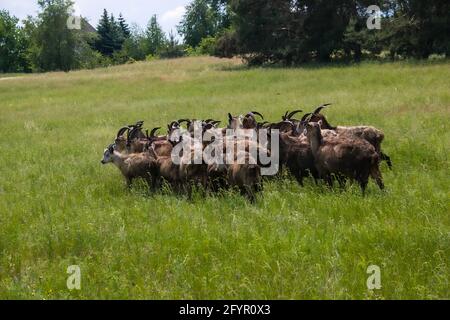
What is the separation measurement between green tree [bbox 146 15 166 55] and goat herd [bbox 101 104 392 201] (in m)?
107

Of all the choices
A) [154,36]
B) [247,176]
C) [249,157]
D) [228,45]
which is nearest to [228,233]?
[247,176]

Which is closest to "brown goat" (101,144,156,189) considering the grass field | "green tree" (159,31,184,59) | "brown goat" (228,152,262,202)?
the grass field

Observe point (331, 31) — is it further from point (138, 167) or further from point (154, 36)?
point (154, 36)

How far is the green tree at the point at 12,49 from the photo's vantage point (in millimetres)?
96500

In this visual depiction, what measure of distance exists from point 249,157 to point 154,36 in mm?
113501

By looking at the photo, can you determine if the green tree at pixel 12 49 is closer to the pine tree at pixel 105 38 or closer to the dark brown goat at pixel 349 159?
the pine tree at pixel 105 38

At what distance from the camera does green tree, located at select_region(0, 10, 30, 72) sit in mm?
96500

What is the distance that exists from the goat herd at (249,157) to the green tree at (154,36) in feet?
351

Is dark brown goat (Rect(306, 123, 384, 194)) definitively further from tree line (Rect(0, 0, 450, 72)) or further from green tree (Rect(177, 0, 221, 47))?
green tree (Rect(177, 0, 221, 47))

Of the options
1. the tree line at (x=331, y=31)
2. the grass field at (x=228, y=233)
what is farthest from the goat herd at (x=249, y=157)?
the tree line at (x=331, y=31)

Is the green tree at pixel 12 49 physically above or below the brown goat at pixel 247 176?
above

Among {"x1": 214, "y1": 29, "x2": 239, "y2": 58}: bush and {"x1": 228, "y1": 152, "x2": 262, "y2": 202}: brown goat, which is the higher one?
{"x1": 214, "y1": 29, "x2": 239, "y2": 58}: bush
